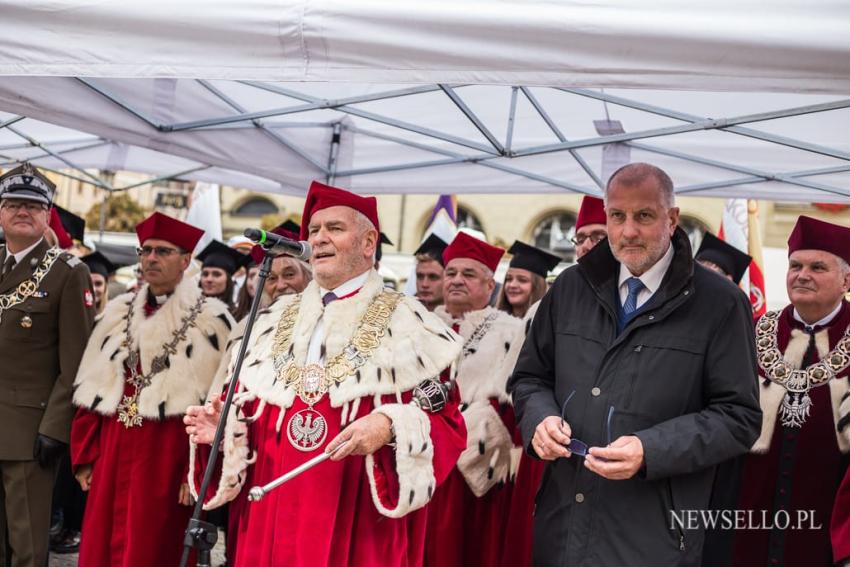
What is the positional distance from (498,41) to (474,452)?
2.69 meters

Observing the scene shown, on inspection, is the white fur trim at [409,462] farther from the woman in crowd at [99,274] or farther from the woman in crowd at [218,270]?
the woman in crowd at [99,274]

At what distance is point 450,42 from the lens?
273cm

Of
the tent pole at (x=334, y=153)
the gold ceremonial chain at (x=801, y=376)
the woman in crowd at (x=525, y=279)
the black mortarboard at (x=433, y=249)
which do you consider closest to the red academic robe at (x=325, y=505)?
the gold ceremonial chain at (x=801, y=376)

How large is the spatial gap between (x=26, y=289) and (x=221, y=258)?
2.95 meters

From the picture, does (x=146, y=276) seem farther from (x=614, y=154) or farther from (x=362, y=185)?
(x=614, y=154)

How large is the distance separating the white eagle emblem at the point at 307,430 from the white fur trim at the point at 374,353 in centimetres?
8

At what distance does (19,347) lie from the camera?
16.5 feet

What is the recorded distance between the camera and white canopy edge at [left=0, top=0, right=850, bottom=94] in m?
2.53

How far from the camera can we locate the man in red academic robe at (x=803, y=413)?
398cm

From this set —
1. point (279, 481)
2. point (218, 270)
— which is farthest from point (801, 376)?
point (218, 270)

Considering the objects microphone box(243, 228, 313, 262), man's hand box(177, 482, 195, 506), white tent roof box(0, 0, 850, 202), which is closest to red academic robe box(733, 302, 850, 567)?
white tent roof box(0, 0, 850, 202)

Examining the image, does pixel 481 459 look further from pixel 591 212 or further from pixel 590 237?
pixel 591 212

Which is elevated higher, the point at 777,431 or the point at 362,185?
the point at 362,185

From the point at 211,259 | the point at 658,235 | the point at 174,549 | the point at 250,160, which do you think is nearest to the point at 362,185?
the point at 250,160
